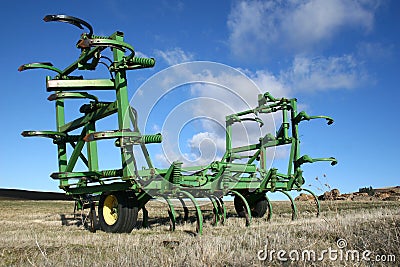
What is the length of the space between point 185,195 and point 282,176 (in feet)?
11.6

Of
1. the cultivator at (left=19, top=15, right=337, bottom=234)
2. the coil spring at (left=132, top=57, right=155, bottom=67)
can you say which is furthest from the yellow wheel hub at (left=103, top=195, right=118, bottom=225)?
the coil spring at (left=132, top=57, right=155, bottom=67)

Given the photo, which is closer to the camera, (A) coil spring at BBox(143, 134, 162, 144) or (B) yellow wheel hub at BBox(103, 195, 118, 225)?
(A) coil spring at BBox(143, 134, 162, 144)

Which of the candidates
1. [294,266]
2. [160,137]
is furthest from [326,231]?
[160,137]

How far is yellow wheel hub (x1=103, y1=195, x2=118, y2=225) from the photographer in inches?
308

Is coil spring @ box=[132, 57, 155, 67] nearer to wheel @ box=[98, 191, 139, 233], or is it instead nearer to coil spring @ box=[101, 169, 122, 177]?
coil spring @ box=[101, 169, 122, 177]

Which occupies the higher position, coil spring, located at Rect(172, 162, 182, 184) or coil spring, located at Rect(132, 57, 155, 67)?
coil spring, located at Rect(132, 57, 155, 67)

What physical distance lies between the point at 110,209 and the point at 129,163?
138 cm

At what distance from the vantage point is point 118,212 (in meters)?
7.40

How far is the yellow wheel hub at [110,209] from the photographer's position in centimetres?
783

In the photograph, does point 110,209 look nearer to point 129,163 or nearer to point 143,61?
point 129,163

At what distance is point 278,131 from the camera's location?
11.0 m

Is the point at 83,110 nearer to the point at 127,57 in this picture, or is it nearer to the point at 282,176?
the point at 127,57

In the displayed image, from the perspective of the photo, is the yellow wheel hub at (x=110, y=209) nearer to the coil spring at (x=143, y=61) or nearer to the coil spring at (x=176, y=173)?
the coil spring at (x=176, y=173)

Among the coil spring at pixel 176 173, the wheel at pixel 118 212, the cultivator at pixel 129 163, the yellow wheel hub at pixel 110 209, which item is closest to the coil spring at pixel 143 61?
the cultivator at pixel 129 163
